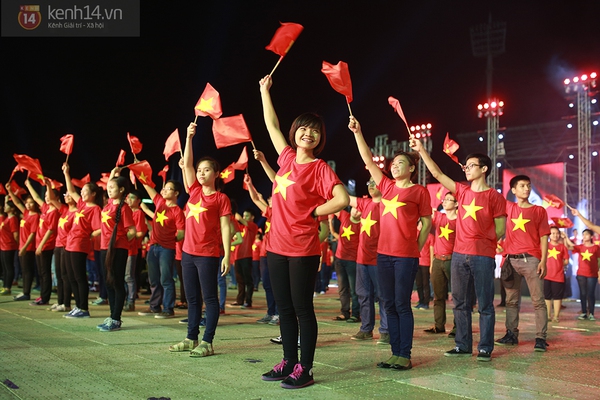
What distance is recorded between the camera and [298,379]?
4.14 meters

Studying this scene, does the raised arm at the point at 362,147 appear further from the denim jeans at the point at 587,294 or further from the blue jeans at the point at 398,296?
the denim jeans at the point at 587,294

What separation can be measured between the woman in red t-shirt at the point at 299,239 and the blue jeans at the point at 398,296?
1.18m

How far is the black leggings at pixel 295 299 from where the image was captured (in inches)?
169

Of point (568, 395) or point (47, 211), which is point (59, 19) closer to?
point (47, 211)

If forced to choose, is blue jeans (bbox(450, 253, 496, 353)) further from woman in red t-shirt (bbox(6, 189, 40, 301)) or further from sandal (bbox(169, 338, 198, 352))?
woman in red t-shirt (bbox(6, 189, 40, 301))

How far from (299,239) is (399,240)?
1.44m

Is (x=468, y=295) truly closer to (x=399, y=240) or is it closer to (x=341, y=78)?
(x=399, y=240)

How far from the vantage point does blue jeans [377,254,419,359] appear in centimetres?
515

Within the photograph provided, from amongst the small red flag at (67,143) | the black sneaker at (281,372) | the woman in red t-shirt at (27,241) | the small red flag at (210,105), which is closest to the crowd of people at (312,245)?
the black sneaker at (281,372)

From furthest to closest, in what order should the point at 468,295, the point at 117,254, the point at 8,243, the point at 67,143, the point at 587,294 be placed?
the point at 8,243 → the point at 587,294 → the point at 67,143 → the point at 117,254 → the point at 468,295

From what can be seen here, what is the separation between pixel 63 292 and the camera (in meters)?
9.17

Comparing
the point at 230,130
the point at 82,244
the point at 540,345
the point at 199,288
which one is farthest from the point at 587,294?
the point at 82,244

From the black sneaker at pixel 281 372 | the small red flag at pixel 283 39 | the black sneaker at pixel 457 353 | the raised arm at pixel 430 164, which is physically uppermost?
the small red flag at pixel 283 39

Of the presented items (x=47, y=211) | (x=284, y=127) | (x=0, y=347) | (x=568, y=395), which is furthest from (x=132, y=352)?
(x=284, y=127)
